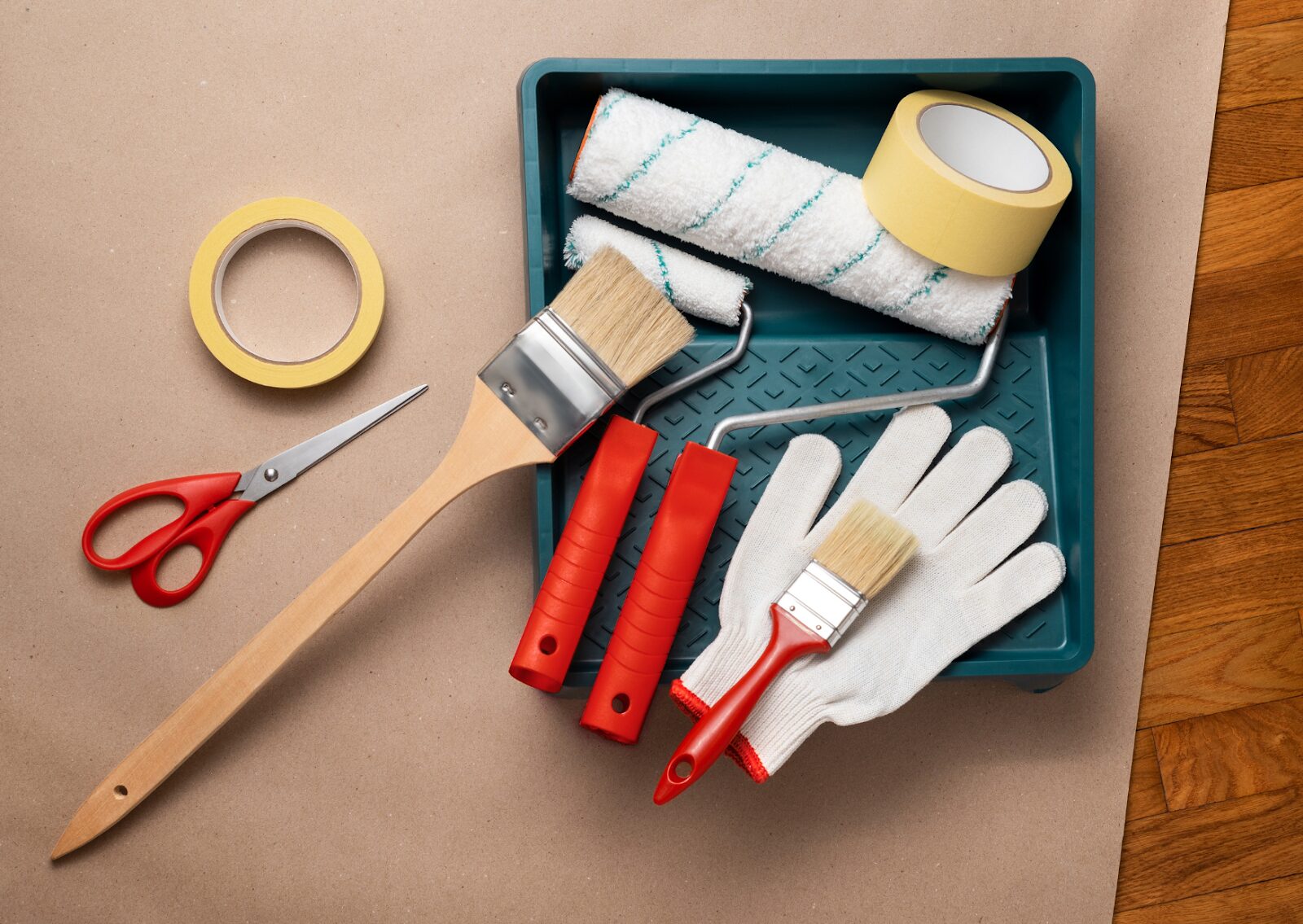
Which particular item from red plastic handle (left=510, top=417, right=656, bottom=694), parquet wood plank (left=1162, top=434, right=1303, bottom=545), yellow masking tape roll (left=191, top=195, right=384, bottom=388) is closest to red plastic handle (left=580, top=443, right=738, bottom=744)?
red plastic handle (left=510, top=417, right=656, bottom=694)

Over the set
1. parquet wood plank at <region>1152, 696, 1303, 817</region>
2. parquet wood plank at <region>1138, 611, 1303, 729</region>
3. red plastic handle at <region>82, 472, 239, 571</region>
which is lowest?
parquet wood plank at <region>1152, 696, 1303, 817</region>

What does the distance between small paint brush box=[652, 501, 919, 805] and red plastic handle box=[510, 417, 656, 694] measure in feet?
0.35

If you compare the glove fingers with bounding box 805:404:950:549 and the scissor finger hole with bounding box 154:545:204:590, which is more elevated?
the scissor finger hole with bounding box 154:545:204:590

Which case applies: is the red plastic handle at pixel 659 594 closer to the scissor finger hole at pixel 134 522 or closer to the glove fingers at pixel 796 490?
the glove fingers at pixel 796 490

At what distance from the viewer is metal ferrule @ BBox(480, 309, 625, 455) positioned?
63cm

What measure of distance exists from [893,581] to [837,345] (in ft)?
0.59

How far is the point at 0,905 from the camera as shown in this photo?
2.32 ft

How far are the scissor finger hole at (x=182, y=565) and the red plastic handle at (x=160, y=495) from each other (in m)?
0.01

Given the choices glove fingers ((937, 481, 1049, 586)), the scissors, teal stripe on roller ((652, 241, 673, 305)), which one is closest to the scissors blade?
the scissors

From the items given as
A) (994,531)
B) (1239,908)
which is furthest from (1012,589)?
(1239,908)

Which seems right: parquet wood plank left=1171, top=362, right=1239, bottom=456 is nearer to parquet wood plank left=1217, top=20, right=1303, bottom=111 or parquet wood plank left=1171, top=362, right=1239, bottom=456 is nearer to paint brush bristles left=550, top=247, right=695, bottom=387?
parquet wood plank left=1217, top=20, right=1303, bottom=111

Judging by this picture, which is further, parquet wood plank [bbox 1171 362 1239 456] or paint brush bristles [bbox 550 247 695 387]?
parquet wood plank [bbox 1171 362 1239 456]

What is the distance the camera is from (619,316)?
0.63 meters

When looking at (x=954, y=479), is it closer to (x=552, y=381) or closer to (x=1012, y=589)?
(x=1012, y=589)
